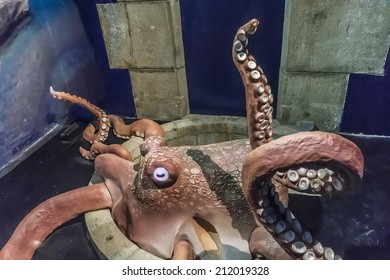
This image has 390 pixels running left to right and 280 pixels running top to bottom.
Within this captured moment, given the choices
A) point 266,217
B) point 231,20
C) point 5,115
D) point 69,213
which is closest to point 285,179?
point 266,217

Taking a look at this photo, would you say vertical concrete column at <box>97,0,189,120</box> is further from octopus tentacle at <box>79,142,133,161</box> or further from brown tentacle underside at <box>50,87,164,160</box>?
octopus tentacle at <box>79,142,133,161</box>

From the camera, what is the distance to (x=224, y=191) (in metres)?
1.25

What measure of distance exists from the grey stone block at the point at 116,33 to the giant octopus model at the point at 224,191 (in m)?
0.84

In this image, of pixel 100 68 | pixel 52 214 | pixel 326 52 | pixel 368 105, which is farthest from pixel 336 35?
pixel 52 214

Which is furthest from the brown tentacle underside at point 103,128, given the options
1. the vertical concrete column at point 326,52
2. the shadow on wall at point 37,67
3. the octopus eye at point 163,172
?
the vertical concrete column at point 326,52

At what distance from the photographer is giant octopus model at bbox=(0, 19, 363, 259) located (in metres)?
0.87

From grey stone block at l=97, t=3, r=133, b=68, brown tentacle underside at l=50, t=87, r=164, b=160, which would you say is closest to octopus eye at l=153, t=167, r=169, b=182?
brown tentacle underside at l=50, t=87, r=164, b=160

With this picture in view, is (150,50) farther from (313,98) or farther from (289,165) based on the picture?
(289,165)

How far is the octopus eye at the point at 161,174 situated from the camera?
Result: 4.10 feet

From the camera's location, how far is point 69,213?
5.12ft

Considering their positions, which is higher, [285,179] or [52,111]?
[285,179]

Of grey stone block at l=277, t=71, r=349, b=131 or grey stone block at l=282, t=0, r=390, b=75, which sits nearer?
grey stone block at l=282, t=0, r=390, b=75

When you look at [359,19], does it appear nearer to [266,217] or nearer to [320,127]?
[320,127]

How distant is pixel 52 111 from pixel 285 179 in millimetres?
1803
